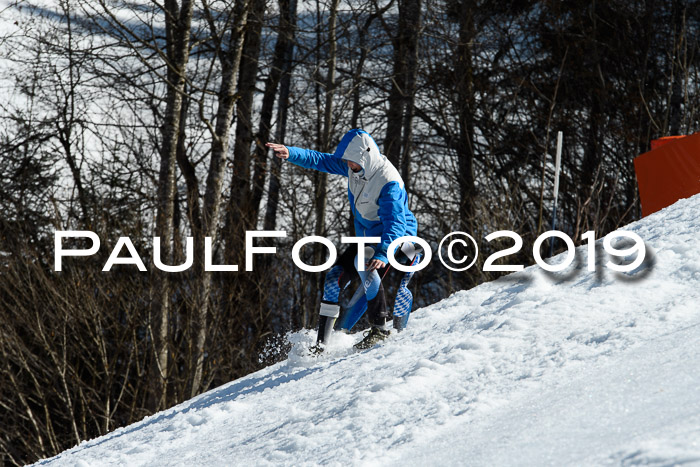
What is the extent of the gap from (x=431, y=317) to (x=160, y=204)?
8.07 metres

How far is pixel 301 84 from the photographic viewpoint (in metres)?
20.4

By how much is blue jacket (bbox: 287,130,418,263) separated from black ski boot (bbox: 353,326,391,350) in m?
0.61

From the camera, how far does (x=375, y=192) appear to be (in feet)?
18.2

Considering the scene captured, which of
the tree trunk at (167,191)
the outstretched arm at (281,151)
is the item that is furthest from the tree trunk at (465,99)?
the outstretched arm at (281,151)

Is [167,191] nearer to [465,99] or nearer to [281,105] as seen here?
[281,105]

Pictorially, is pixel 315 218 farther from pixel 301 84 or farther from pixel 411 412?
pixel 411 412

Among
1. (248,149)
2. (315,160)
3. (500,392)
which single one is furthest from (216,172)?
(500,392)

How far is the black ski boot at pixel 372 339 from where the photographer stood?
18.7 feet

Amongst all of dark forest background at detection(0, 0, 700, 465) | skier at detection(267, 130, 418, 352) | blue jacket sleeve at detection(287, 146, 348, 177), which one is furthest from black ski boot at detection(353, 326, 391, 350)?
dark forest background at detection(0, 0, 700, 465)

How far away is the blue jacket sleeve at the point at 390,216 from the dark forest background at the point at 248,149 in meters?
6.50

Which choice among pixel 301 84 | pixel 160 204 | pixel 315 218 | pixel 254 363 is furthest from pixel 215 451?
pixel 301 84

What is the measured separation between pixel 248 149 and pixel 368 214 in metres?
12.7

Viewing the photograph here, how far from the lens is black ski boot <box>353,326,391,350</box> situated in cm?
570

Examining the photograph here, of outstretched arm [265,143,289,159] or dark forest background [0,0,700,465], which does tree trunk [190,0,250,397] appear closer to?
dark forest background [0,0,700,465]
